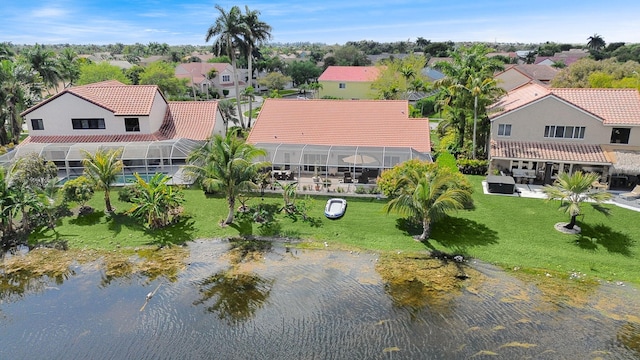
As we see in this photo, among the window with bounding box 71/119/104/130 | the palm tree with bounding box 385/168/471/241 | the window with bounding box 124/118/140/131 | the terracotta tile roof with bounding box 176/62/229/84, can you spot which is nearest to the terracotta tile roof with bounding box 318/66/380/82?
the terracotta tile roof with bounding box 176/62/229/84

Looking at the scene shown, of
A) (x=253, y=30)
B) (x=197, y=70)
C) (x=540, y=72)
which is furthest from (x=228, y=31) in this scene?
(x=540, y=72)

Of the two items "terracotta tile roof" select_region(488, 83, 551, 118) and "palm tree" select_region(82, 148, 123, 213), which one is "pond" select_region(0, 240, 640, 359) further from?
"terracotta tile roof" select_region(488, 83, 551, 118)

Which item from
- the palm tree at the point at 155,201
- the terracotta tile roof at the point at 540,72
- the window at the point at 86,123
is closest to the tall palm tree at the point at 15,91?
the window at the point at 86,123

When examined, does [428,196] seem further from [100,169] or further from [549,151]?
[100,169]

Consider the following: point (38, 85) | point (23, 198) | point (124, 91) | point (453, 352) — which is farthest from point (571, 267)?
point (38, 85)

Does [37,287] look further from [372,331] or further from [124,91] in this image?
[124,91]
